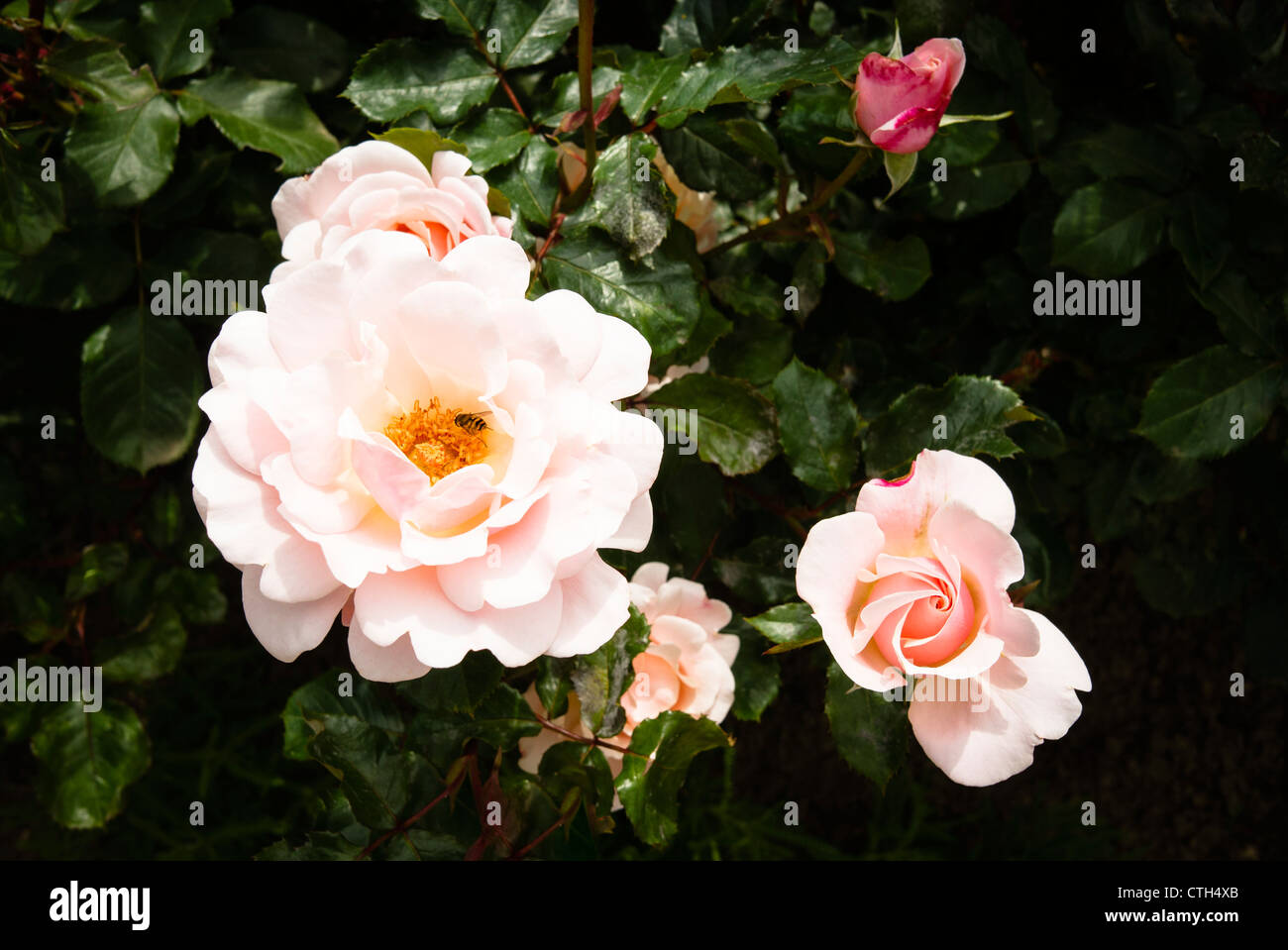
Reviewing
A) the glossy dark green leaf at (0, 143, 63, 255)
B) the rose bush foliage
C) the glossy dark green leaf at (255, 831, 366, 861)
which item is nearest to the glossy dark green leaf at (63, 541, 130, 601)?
the rose bush foliage

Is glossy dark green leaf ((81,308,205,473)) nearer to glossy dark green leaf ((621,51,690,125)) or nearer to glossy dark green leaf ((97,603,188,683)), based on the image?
glossy dark green leaf ((97,603,188,683))

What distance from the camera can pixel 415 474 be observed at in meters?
0.74

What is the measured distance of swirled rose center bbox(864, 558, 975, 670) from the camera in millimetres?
803

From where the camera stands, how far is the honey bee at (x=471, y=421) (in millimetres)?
892

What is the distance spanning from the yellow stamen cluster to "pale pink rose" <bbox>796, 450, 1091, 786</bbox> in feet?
1.10

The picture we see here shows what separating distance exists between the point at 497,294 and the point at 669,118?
34cm

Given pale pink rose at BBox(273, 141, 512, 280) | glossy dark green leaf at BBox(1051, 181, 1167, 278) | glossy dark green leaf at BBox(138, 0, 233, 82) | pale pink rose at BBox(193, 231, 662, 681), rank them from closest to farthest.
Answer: pale pink rose at BBox(193, 231, 662, 681), pale pink rose at BBox(273, 141, 512, 280), glossy dark green leaf at BBox(138, 0, 233, 82), glossy dark green leaf at BBox(1051, 181, 1167, 278)

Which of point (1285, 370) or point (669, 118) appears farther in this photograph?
point (1285, 370)

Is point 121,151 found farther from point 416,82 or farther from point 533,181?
point 533,181

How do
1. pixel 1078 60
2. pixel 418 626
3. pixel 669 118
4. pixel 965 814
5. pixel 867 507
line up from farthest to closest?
pixel 965 814 → pixel 1078 60 → pixel 669 118 → pixel 867 507 → pixel 418 626
